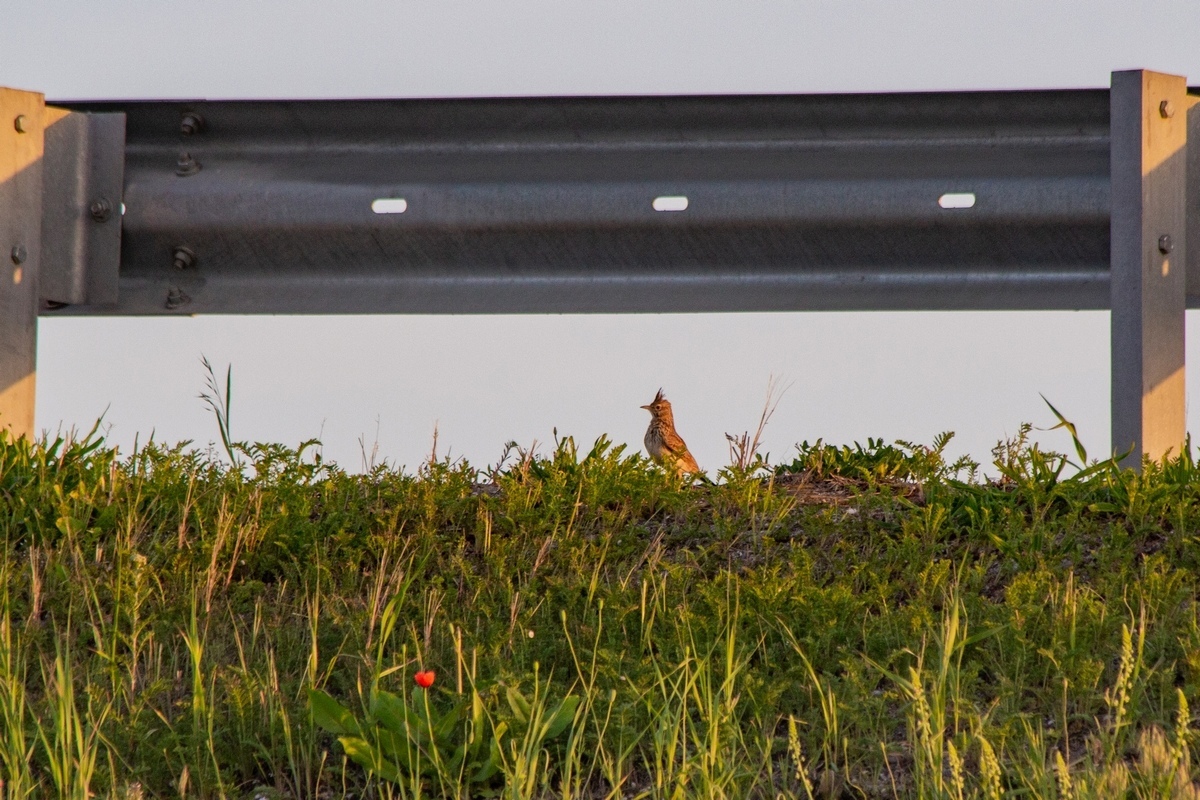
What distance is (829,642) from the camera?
383 cm

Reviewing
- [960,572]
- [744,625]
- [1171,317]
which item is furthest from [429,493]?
[1171,317]

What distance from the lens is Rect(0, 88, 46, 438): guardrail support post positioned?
5.60 metres

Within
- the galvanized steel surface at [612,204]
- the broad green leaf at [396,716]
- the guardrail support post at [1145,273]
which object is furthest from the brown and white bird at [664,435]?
the broad green leaf at [396,716]

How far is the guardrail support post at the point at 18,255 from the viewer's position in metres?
5.60

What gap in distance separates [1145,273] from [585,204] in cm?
233

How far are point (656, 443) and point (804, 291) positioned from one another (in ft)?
5.95

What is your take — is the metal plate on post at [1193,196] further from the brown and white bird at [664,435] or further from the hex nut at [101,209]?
the hex nut at [101,209]

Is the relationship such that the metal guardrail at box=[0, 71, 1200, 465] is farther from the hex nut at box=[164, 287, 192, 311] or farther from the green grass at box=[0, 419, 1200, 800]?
the green grass at box=[0, 419, 1200, 800]

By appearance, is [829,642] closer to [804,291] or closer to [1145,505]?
[1145,505]

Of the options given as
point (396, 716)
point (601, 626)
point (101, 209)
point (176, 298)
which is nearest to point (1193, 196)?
point (601, 626)

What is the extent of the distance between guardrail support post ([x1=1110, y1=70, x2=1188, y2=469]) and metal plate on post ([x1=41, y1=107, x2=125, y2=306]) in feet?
13.9

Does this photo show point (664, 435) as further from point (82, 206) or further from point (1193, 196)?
point (82, 206)

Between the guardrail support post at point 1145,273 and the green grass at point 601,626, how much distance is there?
47 cm

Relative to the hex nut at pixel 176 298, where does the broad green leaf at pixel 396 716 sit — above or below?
below
